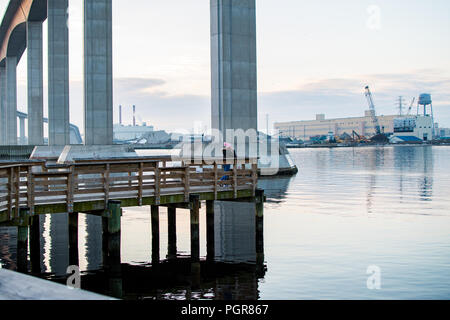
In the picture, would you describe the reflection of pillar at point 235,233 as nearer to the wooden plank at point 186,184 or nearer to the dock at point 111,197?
the dock at point 111,197

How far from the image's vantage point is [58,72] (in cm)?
7112

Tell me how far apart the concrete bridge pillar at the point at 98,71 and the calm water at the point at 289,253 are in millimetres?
12522

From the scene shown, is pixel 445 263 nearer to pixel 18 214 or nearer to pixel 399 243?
pixel 399 243

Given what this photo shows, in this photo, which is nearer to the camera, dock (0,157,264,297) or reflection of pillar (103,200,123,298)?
dock (0,157,264,297)

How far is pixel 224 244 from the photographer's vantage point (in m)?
26.2

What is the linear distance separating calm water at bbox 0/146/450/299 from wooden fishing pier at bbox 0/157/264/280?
86 cm

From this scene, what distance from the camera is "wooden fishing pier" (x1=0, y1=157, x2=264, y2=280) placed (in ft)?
60.2

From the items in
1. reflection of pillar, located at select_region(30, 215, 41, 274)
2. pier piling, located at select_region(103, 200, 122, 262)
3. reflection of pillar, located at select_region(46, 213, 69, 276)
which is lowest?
reflection of pillar, located at select_region(46, 213, 69, 276)

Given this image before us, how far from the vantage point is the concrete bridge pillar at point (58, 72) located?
69125mm
